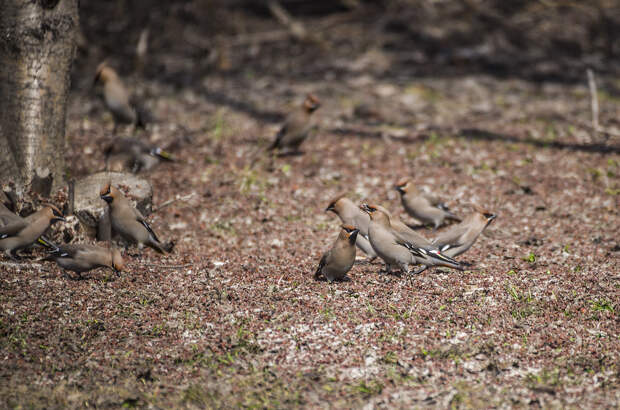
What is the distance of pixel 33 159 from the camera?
655 centimetres

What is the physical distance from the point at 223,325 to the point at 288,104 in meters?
7.02

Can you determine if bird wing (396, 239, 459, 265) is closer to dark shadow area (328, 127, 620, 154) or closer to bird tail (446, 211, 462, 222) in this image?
bird tail (446, 211, 462, 222)

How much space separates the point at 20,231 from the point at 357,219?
10.3 ft

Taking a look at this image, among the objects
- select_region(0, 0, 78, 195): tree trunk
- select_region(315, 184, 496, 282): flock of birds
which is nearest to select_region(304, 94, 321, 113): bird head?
select_region(315, 184, 496, 282): flock of birds

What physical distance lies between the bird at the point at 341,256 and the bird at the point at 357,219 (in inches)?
26.1

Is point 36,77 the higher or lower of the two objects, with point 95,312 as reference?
higher

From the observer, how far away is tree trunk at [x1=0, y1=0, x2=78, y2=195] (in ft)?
20.7

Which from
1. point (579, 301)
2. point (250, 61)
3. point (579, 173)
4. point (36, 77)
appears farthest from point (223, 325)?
point (250, 61)

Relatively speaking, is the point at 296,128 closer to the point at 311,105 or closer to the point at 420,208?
the point at 311,105

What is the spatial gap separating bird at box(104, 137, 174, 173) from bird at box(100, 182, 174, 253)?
192 centimetres

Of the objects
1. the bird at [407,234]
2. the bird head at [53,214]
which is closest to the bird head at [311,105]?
the bird at [407,234]

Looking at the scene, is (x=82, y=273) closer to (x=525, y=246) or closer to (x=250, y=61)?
(x=525, y=246)

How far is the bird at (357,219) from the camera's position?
6500 mm

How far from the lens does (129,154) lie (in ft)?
27.0
